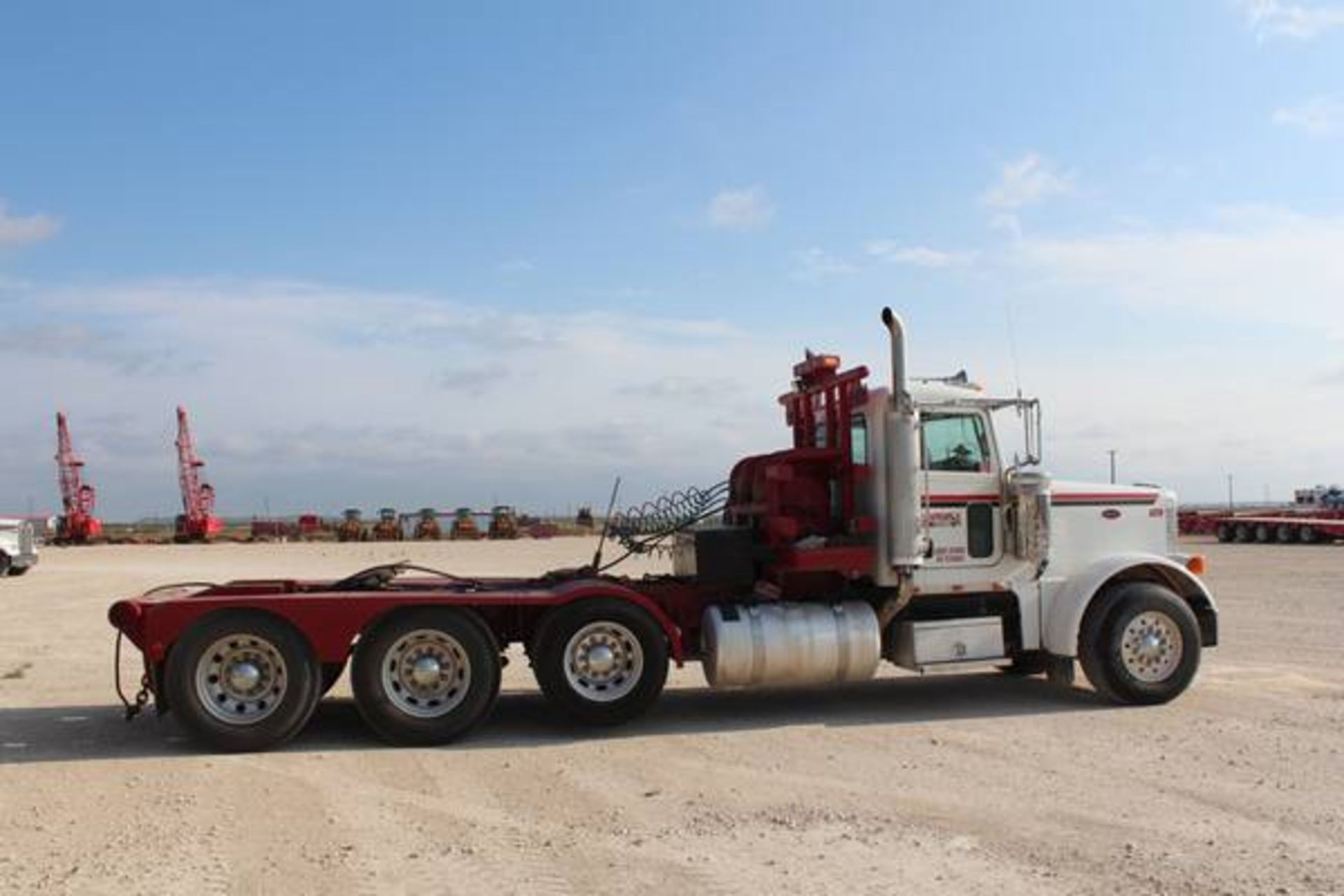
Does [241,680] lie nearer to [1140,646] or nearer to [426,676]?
[426,676]

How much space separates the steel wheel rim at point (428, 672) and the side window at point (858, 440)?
3961 mm

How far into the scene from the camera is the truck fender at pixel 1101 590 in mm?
10836

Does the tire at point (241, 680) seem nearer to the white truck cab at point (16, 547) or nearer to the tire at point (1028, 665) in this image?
the tire at point (1028, 665)

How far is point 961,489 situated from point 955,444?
1.35 feet

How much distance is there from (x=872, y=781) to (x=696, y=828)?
1.65 m

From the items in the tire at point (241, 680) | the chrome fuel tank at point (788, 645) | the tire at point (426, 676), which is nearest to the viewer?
the tire at point (241, 680)

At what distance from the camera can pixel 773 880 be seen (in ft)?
19.5

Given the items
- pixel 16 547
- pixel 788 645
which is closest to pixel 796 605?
pixel 788 645

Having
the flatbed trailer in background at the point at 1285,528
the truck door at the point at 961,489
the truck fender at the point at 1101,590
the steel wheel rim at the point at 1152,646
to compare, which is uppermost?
the truck door at the point at 961,489

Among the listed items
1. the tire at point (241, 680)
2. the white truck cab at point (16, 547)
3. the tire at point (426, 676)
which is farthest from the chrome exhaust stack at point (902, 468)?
the white truck cab at point (16, 547)

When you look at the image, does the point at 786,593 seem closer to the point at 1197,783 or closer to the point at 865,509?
the point at 865,509

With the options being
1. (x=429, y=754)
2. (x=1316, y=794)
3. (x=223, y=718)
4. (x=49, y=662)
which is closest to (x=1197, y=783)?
(x=1316, y=794)

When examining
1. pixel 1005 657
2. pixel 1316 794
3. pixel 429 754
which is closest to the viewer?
pixel 1316 794

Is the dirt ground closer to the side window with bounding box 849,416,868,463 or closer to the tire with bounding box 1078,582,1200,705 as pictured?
the tire with bounding box 1078,582,1200,705
